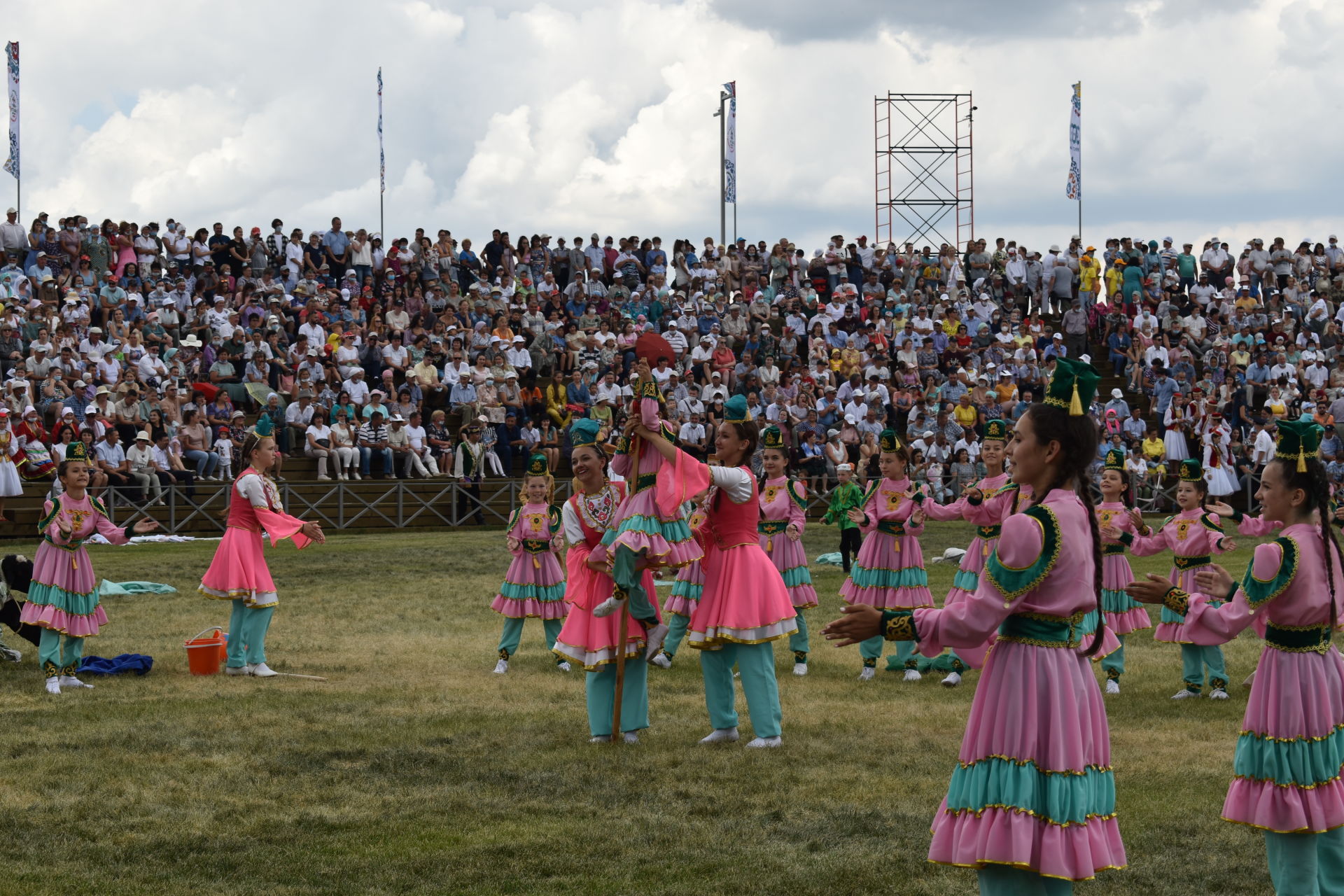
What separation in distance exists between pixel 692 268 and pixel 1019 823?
→ 28.1m

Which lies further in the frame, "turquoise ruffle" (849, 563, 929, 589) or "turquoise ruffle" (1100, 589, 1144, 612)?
"turquoise ruffle" (849, 563, 929, 589)

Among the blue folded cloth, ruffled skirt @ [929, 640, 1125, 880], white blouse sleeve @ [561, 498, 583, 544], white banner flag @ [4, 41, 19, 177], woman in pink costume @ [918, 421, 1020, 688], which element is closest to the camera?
ruffled skirt @ [929, 640, 1125, 880]

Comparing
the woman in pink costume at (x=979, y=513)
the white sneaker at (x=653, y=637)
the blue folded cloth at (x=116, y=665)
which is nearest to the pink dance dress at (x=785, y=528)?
the woman in pink costume at (x=979, y=513)

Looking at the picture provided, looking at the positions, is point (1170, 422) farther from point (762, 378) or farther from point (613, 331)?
point (613, 331)

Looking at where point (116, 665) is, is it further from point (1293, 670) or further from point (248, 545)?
point (1293, 670)

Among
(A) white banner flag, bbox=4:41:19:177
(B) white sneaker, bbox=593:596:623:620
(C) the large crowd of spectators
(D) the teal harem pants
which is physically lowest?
(D) the teal harem pants

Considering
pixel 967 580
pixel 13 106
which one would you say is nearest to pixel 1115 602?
pixel 967 580

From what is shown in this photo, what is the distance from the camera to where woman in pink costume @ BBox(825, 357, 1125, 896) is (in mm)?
4805

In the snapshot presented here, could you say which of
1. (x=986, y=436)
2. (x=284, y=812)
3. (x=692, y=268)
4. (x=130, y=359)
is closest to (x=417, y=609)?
(x=986, y=436)

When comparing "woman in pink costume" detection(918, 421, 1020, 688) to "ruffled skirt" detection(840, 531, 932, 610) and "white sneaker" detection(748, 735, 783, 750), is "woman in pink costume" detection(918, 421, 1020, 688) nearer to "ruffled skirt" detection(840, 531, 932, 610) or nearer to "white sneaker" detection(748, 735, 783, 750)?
"ruffled skirt" detection(840, 531, 932, 610)

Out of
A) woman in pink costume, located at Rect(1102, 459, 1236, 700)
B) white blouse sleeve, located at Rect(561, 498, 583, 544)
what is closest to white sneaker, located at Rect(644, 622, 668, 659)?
white blouse sleeve, located at Rect(561, 498, 583, 544)

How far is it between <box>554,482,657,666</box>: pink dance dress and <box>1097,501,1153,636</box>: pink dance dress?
429 centimetres

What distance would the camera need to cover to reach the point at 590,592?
372 inches

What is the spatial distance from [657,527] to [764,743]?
1680 mm
